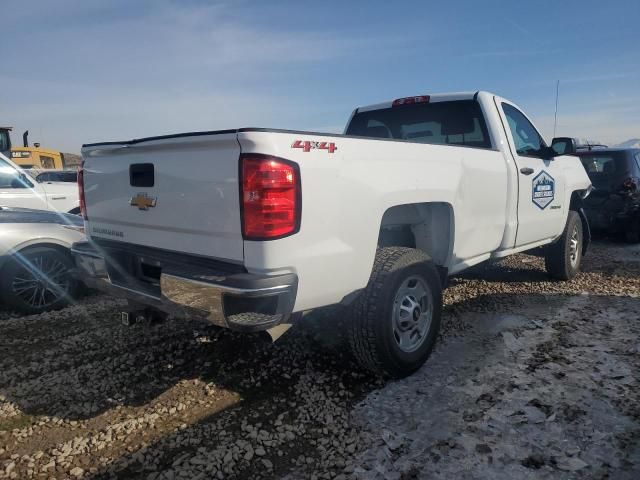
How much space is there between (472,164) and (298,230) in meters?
1.91

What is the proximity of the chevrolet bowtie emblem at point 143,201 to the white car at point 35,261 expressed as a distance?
1.96m

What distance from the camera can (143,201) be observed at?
277 cm

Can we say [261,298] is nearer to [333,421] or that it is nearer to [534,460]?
[333,421]

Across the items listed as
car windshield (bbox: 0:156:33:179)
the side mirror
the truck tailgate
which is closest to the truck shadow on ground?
the truck tailgate

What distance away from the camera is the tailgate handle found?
8.90 ft

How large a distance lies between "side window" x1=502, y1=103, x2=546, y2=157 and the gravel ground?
1.65m

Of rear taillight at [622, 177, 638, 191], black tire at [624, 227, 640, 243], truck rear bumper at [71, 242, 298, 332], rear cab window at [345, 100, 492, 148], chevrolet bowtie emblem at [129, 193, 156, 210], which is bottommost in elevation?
black tire at [624, 227, 640, 243]

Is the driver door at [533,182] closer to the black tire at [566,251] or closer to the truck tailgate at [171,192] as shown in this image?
the black tire at [566,251]

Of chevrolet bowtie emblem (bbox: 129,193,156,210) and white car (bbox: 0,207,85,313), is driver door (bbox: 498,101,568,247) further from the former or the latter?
white car (bbox: 0,207,85,313)

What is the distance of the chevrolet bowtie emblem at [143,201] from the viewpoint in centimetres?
272

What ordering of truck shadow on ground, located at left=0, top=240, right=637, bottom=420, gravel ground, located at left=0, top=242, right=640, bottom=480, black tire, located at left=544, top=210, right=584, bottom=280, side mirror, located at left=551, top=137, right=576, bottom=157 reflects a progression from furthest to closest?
black tire, located at left=544, top=210, right=584, bottom=280 < side mirror, located at left=551, top=137, right=576, bottom=157 < truck shadow on ground, located at left=0, top=240, right=637, bottom=420 < gravel ground, located at left=0, top=242, right=640, bottom=480

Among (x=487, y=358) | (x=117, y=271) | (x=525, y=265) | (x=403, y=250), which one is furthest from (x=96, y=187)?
(x=525, y=265)

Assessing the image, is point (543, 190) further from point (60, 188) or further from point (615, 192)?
point (60, 188)

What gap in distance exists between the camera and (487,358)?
3457 millimetres
